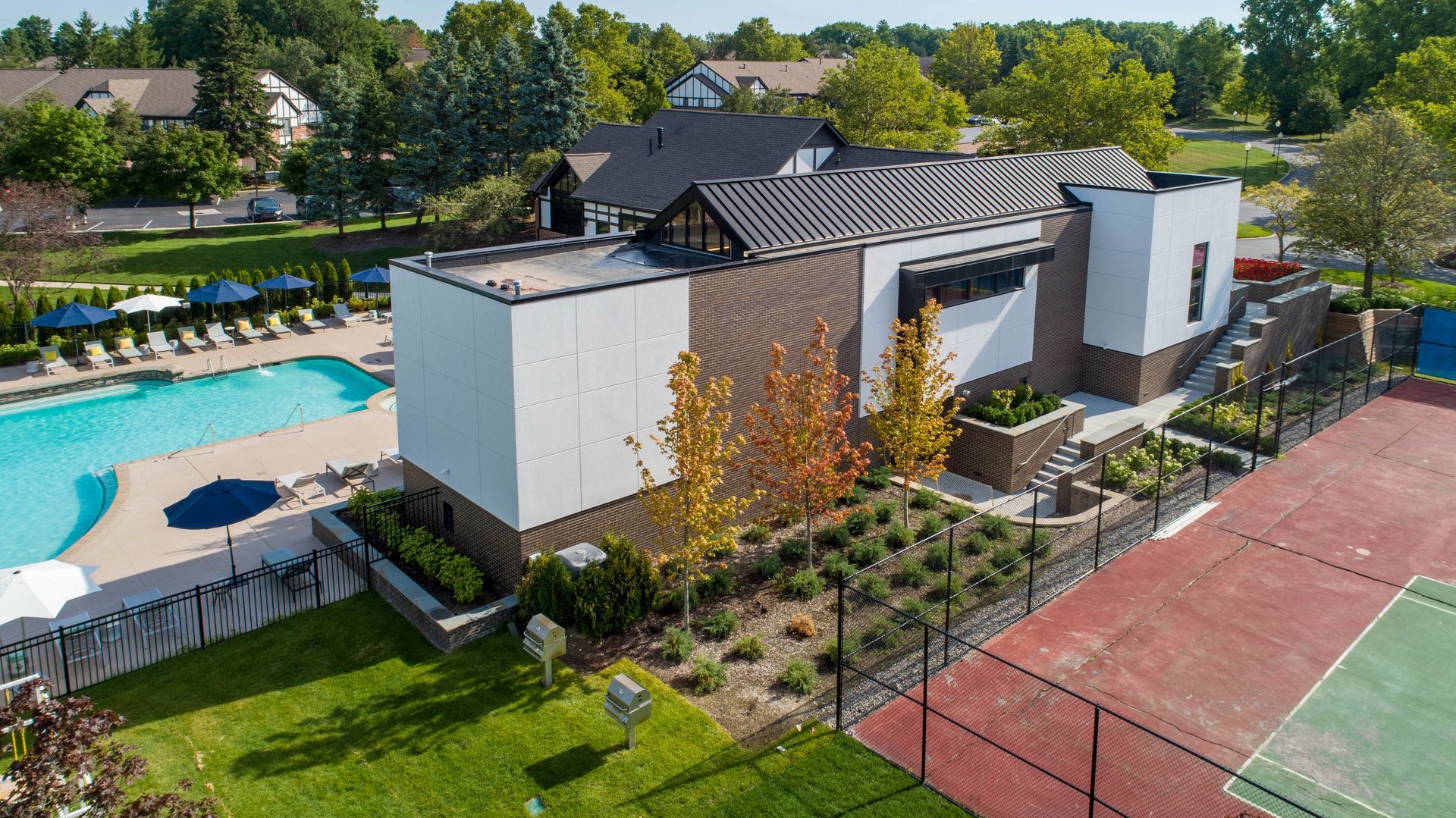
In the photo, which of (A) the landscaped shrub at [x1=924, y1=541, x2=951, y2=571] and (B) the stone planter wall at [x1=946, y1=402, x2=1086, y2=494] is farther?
(B) the stone planter wall at [x1=946, y1=402, x2=1086, y2=494]

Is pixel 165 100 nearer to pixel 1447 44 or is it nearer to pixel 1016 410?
pixel 1016 410

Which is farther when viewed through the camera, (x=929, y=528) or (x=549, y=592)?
(x=929, y=528)

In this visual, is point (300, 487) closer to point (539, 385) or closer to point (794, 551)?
point (539, 385)

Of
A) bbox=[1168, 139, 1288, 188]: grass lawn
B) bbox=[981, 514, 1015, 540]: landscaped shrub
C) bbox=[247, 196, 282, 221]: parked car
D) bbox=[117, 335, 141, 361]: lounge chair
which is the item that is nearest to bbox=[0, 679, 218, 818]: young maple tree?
bbox=[981, 514, 1015, 540]: landscaped shrub

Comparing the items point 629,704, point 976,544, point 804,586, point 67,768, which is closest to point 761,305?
point 804,586

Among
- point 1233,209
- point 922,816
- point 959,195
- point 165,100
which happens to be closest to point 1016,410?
point 959,195

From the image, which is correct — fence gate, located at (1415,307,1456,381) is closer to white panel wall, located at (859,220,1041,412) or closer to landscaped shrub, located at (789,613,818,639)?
white panel wall, located at (859,220,1041,412)

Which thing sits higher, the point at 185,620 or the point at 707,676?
the point at 707,676
